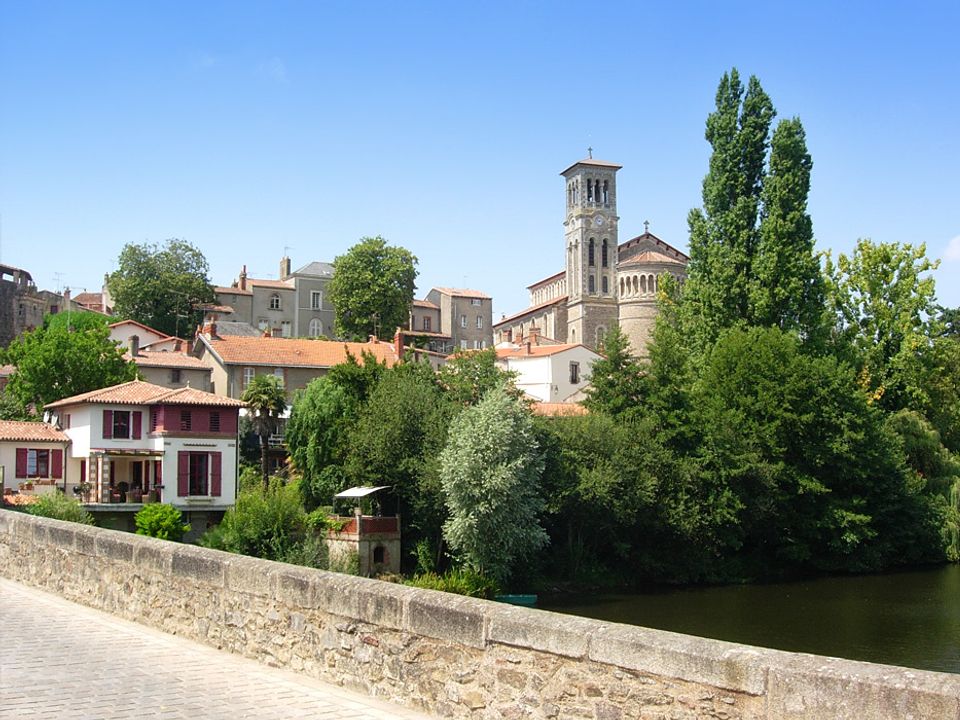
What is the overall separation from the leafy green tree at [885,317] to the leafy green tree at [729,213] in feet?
18.1

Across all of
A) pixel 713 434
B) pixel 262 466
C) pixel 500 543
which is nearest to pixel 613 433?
pixel 713 434

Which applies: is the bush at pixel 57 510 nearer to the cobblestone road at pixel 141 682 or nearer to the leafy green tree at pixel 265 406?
the leafy green tree at pixel 265 406

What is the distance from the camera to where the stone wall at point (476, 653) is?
5160 millimetres

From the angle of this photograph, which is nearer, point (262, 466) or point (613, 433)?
point (613, 433)

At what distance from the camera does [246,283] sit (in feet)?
332

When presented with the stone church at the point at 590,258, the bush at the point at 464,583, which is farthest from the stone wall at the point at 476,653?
the stone church at the point at 590,258

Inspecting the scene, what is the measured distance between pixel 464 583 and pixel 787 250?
2376 centimetres

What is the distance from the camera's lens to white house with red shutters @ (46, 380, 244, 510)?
48656mm

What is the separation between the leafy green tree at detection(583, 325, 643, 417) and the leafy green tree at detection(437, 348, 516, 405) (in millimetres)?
4611

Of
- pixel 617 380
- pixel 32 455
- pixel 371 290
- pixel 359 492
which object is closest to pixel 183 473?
pixel 32 455

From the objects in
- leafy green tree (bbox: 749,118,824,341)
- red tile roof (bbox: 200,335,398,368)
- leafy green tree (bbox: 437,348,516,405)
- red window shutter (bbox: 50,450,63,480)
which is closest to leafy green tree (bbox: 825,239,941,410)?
leafy green tree (bbox: 749,118,824,341)

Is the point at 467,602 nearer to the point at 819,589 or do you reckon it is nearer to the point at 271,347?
the point at 819,589

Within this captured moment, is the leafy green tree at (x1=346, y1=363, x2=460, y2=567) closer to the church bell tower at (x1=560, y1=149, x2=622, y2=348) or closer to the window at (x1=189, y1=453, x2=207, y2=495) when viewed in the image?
the window at (x1=189, y1=453, x2=207, y2=495)

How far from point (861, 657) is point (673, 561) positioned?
667 inches
